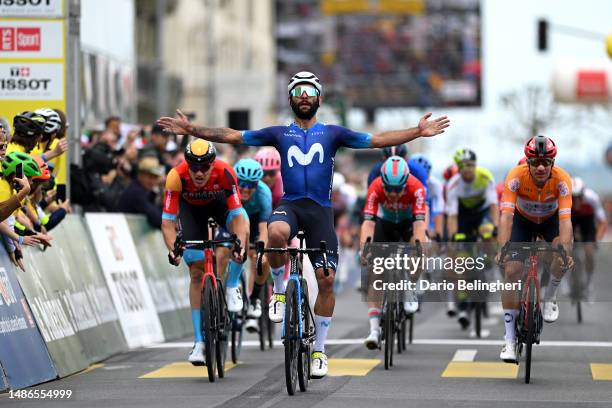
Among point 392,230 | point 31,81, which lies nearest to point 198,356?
point 392,230

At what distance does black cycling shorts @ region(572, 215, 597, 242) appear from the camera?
23.2m

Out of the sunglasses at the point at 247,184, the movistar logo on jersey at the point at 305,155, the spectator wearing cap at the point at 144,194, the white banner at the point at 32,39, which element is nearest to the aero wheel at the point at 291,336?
the movistar logo on jersey at the point at 305,155

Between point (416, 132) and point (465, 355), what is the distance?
435 cm

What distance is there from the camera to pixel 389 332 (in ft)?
50.8

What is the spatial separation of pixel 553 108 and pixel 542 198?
8486cm

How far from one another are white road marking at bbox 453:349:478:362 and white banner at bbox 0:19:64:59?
6.03m

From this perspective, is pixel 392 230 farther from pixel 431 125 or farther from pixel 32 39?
pixel 32 39

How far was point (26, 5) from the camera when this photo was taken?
19266mm

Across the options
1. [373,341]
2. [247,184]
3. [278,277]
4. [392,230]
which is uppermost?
[247,184]

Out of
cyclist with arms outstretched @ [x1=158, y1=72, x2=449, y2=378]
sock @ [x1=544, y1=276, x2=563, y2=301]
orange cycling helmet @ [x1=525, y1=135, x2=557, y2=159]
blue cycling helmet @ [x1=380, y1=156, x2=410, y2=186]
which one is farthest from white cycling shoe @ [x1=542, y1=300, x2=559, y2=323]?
cyclist with arms outstretched @ [x1=158, y1=72, x2=449, y2=378]

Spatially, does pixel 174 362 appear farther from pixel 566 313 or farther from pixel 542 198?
pixel 566 313

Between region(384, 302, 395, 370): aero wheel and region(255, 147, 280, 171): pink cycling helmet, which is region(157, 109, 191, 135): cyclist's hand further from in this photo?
region(255, 147, 280, 171): pink cycling helmet

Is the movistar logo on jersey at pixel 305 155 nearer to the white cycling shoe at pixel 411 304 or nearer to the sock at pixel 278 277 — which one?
the sock at pixel 278 277

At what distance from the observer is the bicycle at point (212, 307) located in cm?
1351
